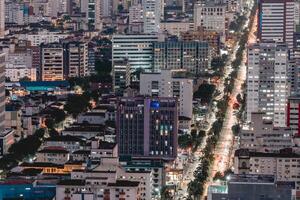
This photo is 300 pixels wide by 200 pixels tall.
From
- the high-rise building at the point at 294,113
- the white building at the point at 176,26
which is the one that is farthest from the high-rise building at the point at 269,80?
the white building at the point at 176,26

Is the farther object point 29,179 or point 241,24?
point 241,24

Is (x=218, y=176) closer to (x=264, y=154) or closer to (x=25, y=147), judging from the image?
(x=264, y=154)

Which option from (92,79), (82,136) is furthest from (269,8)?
(82,136)

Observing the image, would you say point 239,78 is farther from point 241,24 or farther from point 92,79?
point 241,24

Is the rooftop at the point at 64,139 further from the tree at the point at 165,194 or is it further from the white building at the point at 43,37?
the white building at the point at 43,37

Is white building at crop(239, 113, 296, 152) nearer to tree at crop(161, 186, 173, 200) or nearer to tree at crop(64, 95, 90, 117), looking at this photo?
tree at crop(161, 186, 173, 200)

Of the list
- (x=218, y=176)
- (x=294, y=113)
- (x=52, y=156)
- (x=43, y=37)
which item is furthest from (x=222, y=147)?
(x=43, y=37)

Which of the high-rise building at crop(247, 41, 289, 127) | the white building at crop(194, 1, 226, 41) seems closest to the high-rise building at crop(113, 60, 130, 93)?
the high-rise building at crop(247, 41, 289, 127)
